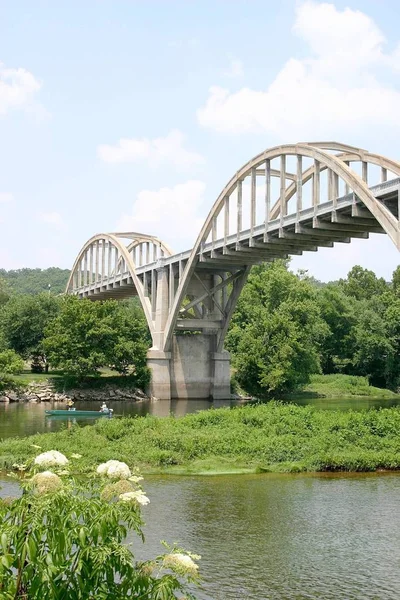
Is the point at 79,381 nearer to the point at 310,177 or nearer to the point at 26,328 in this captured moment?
the point at 26,328

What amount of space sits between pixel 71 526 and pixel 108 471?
0.74m

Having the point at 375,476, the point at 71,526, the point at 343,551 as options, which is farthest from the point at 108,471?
the point at 375,476

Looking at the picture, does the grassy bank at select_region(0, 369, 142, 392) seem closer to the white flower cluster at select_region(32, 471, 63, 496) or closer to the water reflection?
the water reflection

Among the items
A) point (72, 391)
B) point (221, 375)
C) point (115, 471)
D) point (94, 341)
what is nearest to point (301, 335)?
point (221, 375)

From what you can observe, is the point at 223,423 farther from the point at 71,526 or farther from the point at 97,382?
the point at 97,382

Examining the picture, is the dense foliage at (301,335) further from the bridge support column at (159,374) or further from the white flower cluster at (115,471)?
the white flower cluster at (115,471)

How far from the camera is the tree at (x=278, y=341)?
60469mm

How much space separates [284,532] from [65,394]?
140 feet

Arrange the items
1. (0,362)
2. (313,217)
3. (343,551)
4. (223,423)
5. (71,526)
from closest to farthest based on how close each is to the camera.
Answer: (71,526), (343,551), (223,423), (313,217), (0,362)

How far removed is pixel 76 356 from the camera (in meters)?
57.3

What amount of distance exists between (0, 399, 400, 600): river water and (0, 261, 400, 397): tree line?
37.9 metres

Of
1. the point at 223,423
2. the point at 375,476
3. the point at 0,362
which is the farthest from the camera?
the point at 0,362

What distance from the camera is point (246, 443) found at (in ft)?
79.5

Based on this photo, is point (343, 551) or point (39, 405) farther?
point (39, 405)
